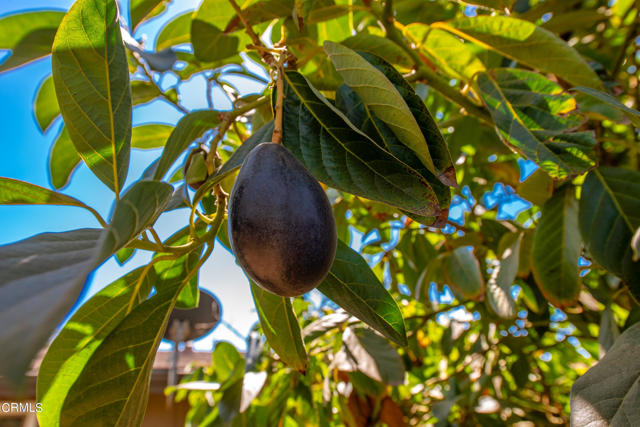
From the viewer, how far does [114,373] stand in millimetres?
605

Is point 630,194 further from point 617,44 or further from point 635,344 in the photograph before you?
point 617,44

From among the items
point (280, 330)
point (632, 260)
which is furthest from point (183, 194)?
point (632, 260)

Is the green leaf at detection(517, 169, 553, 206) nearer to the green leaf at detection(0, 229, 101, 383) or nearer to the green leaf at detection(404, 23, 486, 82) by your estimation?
the green leaf at detection(404, 23, 486, 82)

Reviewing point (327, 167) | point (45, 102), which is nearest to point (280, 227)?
point (327, 167)

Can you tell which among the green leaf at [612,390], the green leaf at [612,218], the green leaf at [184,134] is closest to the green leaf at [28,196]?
the green leaf at [184,134]

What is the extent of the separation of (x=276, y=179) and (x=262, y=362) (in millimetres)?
1313

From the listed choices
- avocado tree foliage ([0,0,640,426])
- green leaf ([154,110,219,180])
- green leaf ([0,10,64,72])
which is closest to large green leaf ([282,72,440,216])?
avocado tree foliage ([0,0,640,426])

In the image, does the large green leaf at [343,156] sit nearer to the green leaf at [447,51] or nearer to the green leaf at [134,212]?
the green leaf at [134,212]

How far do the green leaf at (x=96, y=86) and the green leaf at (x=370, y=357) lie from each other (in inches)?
34.3

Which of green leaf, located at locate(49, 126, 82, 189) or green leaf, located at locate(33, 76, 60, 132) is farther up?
green leaf, located at locate(33, 76, 60, 132)

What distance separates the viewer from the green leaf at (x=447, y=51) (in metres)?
0.86

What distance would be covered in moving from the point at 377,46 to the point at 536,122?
30 cm

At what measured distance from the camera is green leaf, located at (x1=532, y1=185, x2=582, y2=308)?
93 centimetres

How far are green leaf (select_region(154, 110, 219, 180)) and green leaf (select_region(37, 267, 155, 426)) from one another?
0.20 meters
